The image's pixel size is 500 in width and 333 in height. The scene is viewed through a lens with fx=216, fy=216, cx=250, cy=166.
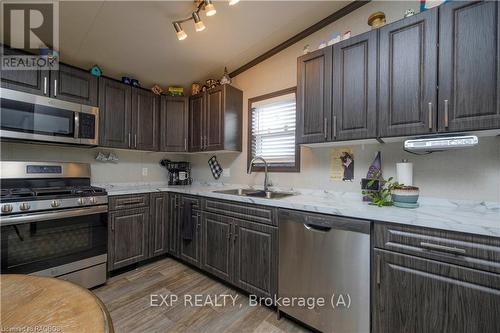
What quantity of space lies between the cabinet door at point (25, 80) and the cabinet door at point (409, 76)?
2.92 metres

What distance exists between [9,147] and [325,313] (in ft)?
10.3

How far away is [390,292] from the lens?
1.24 metres

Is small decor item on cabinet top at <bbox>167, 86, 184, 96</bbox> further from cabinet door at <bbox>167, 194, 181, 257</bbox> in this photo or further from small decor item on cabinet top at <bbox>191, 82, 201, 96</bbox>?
cabinet door at <bbox>167, 194, 181, 257</bbox>

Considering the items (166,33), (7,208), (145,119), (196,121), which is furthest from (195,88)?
(7,208)

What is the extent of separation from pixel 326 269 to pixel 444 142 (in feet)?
3.63

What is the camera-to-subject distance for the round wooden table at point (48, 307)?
0.50m

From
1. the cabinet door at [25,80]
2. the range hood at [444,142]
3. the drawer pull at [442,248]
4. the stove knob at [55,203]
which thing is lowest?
the drawer pull at [442,248]

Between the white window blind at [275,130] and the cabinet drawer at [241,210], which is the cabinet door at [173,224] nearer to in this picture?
the cabinet drawer at [241,210]

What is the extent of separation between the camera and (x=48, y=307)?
0.58 metres

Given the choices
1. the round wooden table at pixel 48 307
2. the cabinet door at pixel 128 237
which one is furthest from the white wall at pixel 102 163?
the round wooden table at pixel 48 307

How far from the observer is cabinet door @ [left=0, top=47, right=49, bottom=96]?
1859 mm

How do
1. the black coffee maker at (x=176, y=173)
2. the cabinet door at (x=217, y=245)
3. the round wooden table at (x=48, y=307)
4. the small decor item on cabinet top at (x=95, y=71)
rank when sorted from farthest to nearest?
the black coffee maker at (x=176, y=173)
the small decor item on cabinet top at (x=95, y=71)
the cabinet door at (x=217, y=245)
the round wooden table at (x=48, y=307)

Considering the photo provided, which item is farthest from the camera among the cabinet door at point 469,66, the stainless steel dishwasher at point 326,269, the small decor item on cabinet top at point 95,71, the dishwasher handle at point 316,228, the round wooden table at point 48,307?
the small decor item on cabinet top at point 95,71

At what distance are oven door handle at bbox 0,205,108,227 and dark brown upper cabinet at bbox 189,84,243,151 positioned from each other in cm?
135
